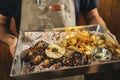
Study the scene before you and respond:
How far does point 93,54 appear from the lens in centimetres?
67

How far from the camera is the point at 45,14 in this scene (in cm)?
82

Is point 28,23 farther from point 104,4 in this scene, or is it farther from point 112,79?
point 104,4

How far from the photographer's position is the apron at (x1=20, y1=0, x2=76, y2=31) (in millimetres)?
806

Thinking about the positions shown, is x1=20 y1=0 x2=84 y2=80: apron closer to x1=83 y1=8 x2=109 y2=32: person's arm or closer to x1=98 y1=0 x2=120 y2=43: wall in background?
x1=83 y1=8 x2=109 y2=32: person's arm

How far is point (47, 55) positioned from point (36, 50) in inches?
1.9

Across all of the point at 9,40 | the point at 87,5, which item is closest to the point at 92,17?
the point at 87,5

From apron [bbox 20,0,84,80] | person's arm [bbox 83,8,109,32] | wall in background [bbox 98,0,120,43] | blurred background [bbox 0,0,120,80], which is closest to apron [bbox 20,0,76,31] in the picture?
apron [bbox 20,0,84,80]

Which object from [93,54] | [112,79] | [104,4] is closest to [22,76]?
[93,54]

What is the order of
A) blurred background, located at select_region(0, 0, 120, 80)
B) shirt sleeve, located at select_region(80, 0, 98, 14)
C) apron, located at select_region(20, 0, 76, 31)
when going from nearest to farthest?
apron, located at select_region(20, 0, 76, 31)
shirt sleeve, located at select_region(80, 0, 98, 14)
blurred background, located at select_region(0, 0, 120, 80)

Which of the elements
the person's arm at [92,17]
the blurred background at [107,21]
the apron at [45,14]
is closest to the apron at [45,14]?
the apron at [45,14]

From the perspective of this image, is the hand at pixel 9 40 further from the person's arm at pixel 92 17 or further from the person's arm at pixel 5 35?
the person's arm at pixel 92 17

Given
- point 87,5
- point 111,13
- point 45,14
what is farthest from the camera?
point 111,13

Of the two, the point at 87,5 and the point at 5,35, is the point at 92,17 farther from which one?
the point at 5,35

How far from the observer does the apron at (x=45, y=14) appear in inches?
31.7
